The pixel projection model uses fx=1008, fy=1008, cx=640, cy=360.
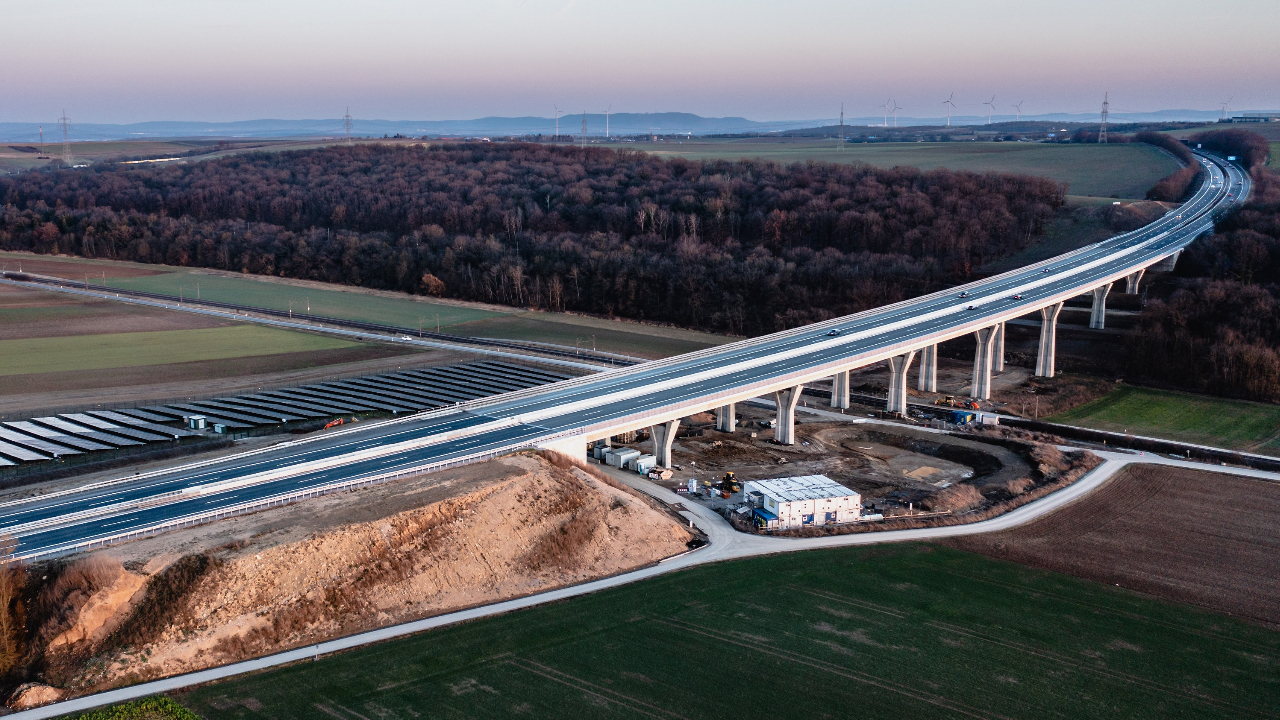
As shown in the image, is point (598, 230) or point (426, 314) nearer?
point (426, 314)

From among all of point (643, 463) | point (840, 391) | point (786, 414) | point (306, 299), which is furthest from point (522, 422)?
point (306, 299)

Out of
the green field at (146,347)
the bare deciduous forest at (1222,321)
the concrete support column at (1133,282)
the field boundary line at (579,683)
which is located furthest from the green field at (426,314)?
the field boundary line at (579,683)

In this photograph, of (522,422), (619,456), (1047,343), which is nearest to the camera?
(522,422)

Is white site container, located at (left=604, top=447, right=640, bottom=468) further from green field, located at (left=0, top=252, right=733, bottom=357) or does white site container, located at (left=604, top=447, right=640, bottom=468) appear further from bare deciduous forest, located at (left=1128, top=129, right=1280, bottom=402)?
bare deciduous forest, located at (left=1128, top=129, right=1280, bottom=402)

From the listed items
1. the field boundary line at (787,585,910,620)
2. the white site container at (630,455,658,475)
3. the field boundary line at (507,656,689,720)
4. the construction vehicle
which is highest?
the white site container at (630,455,658,475)

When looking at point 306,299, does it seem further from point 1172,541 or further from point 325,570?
point 1172,541

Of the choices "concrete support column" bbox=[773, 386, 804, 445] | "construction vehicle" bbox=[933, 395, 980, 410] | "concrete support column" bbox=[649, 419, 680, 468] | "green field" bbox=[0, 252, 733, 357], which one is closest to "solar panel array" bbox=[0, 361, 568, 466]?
"concrete support column" bbox=[649, 419, 680, 468]

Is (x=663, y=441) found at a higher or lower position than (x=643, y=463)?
higher
